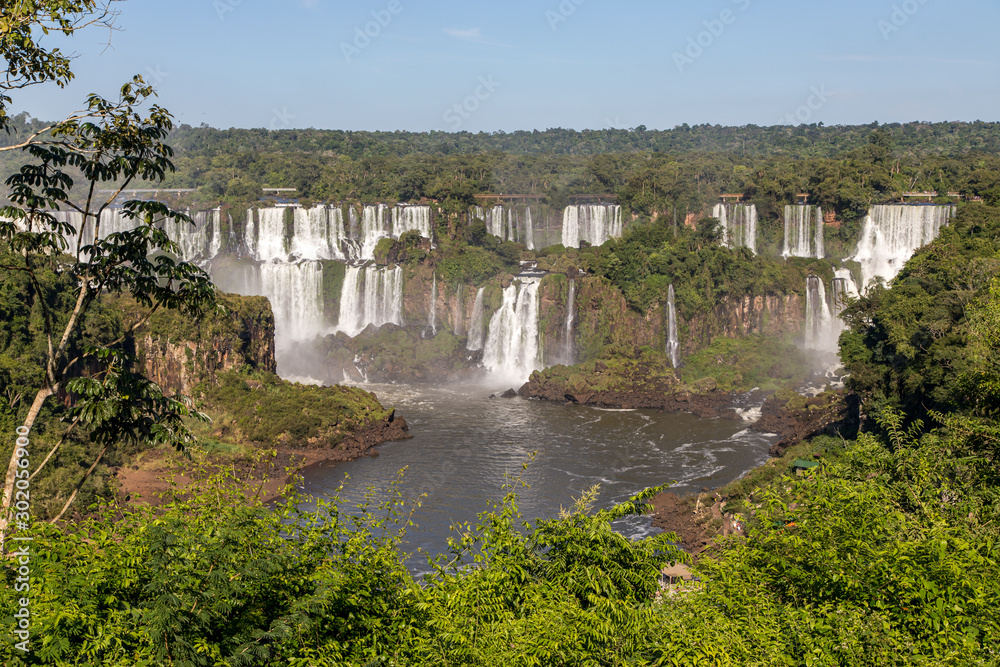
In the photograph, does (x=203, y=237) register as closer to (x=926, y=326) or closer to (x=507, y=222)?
(x=507, y=222)

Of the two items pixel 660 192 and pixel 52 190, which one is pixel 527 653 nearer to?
pixel 52 190

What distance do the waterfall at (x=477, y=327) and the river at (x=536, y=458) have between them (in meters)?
9.44

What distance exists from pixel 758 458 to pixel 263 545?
90.6ft

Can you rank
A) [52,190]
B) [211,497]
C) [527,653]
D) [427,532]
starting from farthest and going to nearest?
[427,532] → [211,497] → [52,190] → [527,653]

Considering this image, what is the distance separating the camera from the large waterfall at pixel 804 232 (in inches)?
2322

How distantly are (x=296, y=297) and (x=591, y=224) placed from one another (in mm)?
21970

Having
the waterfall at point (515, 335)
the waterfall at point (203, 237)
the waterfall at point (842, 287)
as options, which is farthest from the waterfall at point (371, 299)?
the waterfall at point (842, 287)

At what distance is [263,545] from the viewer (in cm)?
975

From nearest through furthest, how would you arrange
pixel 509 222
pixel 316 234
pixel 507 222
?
1. pixel 316 234
2. pixel 507 222
3. pixel 509 222

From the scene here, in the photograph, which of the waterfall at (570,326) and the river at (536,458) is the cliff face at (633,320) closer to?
the waterfall at (570,326)

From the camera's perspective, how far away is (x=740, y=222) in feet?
199

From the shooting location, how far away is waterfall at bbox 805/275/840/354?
170ft

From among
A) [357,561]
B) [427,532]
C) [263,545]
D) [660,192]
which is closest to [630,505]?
[357,561]

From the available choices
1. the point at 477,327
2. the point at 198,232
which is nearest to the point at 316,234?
the point at 198,232
